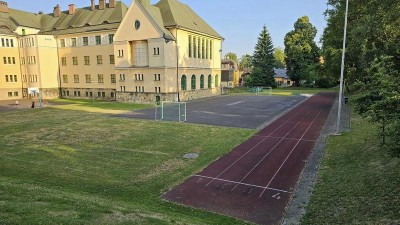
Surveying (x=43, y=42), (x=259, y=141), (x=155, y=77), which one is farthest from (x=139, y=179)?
(x=43, y=42)

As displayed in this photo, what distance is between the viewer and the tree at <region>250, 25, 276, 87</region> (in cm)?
8219

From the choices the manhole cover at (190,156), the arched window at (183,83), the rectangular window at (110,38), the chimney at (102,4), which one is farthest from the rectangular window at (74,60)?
the manhole cover at (190,156)

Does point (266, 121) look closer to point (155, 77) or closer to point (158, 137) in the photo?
point (158, 137)

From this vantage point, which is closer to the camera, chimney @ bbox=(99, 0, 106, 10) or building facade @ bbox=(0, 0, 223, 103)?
building facade @ bbox=(0, 0, 223, 103)

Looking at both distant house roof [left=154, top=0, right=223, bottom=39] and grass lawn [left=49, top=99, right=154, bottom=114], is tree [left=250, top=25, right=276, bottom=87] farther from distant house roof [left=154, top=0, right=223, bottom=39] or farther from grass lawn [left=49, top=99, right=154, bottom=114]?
grass lawn [left=49, top=99, right=154, bottom=114]

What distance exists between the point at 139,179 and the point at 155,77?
33.0m

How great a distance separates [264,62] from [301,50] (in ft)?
39.5

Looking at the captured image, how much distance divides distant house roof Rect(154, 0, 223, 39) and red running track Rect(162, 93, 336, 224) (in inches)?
1215

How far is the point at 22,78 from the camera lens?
56.6 meters

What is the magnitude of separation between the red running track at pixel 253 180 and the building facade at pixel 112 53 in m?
27.9

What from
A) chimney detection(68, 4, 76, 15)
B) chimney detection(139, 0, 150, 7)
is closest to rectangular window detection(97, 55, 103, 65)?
chimney detection(68, 4, 76, 15)

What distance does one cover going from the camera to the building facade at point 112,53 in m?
46.4

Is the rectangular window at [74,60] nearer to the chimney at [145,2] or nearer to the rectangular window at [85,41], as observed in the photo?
the rectangular window at [85,41]

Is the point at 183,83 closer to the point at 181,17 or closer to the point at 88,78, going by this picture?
the point at 181,17
